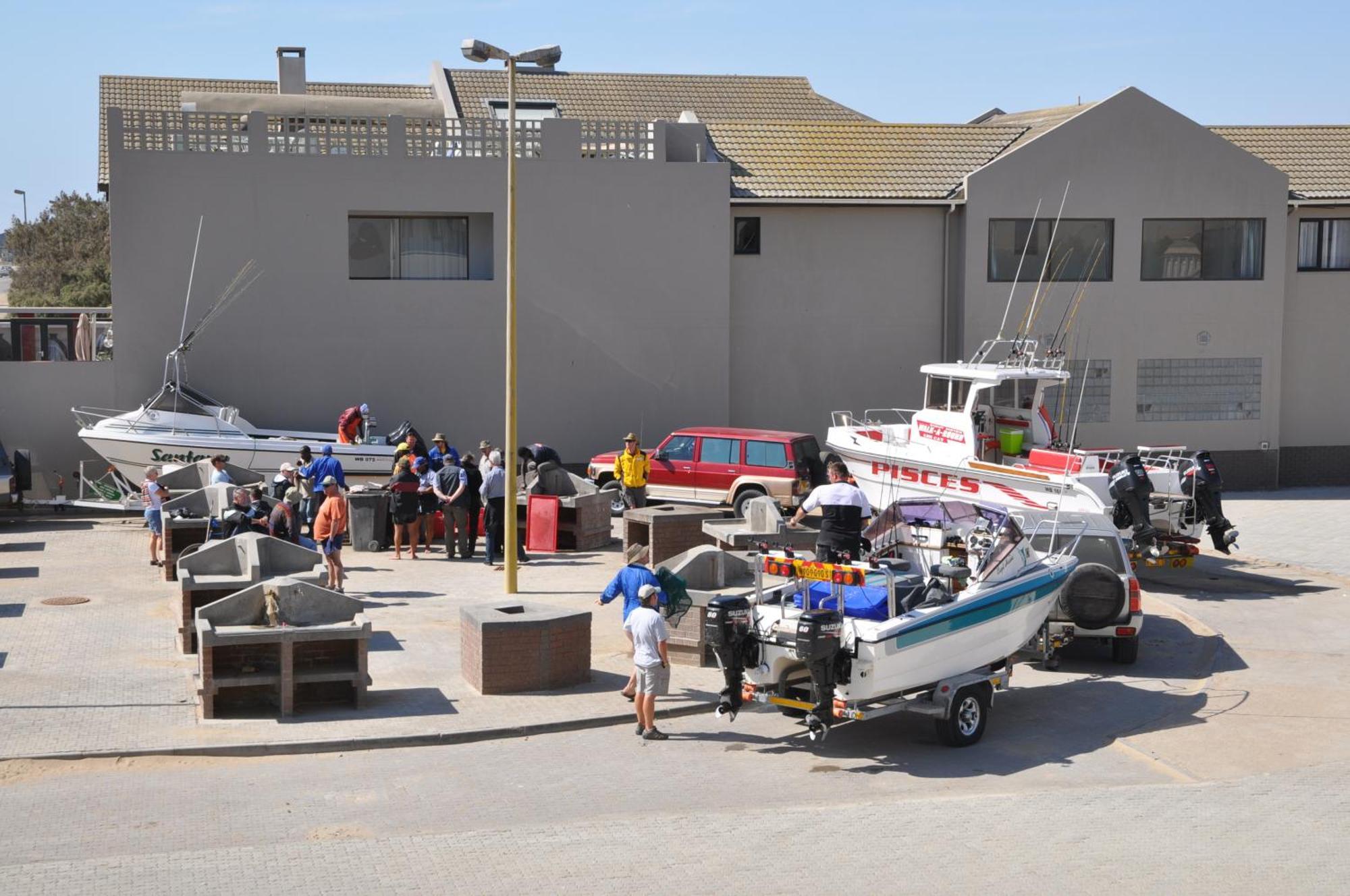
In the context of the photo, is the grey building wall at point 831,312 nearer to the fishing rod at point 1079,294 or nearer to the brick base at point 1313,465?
the fishing rod at point 1079,294

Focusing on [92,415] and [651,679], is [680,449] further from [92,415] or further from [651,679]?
[651,679]

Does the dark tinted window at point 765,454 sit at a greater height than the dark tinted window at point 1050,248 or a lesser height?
lesser

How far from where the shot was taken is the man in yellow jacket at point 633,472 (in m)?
22.2

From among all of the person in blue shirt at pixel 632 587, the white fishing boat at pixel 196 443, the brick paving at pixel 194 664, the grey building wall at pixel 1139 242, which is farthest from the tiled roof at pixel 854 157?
the person in blue shirt at pixel 632 587

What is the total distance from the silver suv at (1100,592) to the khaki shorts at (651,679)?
14.9ft

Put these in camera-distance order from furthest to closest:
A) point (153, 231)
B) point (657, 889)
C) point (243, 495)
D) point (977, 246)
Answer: point (977, 246)
point (153, 231)
point (243, 495)
point (657, 889)

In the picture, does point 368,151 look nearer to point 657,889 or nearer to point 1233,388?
point 1233,388

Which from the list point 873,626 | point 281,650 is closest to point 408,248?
point 281,650

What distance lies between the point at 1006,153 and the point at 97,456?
18109 mm

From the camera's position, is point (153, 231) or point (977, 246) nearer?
point (153, 231)

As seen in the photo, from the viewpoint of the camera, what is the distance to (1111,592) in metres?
14.6

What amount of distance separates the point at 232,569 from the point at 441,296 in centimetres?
1157

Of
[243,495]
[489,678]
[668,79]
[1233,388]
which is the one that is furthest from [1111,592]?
[668,79]

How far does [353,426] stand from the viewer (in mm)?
24125
